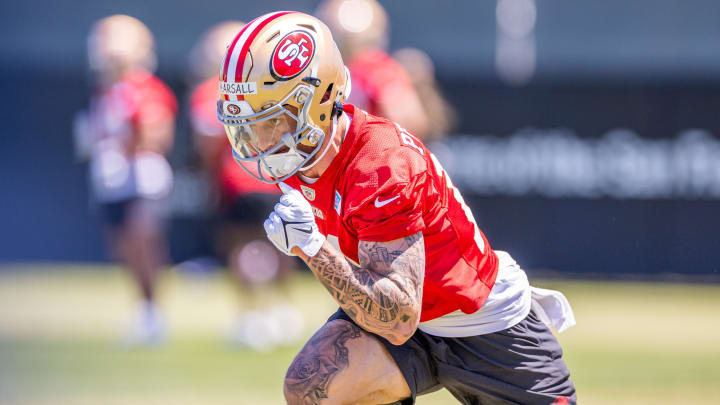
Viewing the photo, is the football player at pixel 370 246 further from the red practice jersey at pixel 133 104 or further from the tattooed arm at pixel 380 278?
the red practice jersey at pixel 133 104

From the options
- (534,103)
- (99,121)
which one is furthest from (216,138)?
(534,103)

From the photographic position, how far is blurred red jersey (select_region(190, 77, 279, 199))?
7934 mm

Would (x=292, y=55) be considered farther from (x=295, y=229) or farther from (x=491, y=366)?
(x=491, y=366)

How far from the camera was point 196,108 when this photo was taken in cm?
809

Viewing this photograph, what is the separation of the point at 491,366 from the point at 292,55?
4.29 ft

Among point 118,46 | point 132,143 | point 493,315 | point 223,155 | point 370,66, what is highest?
point 118,46

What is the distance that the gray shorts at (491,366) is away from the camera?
363 cm

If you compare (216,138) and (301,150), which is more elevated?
(216,138)

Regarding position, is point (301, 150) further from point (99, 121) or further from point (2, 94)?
point (2, 94)

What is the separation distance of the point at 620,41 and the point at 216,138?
6.10 metres

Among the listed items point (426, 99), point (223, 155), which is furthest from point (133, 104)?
point (426, 99)

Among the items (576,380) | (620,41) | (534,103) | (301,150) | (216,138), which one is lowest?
(576,380)

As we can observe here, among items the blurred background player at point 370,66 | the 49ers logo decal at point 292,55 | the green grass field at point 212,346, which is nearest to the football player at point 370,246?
the 49ers logo decal at point 292,55

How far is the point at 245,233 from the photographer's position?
8039 mm
